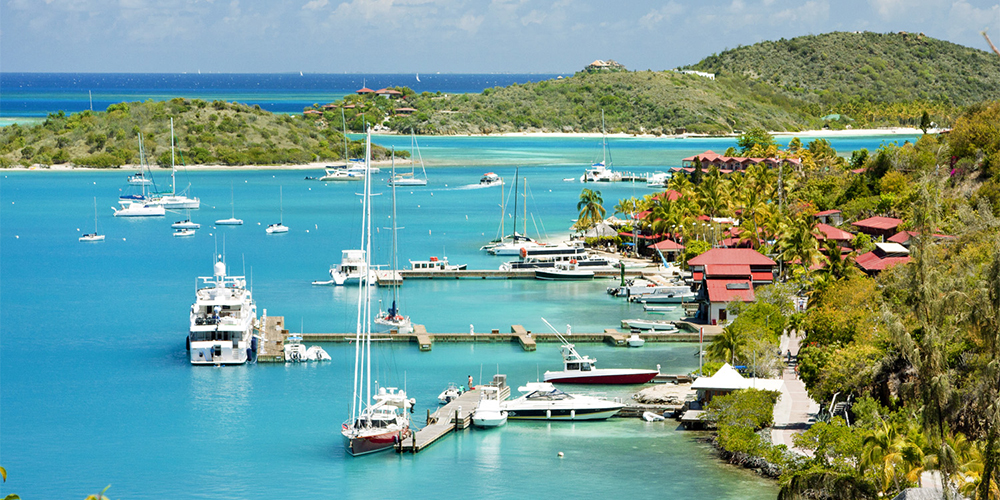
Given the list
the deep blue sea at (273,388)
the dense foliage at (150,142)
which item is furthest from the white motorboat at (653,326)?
the dense foliage at (150,142)

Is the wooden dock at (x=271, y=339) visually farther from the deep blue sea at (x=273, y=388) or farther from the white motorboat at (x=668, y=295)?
the white motorboat at (x=668, y=295)

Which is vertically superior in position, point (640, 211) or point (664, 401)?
point (640, 211)

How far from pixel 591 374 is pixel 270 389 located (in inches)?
549

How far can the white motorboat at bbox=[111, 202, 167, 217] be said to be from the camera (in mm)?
126562

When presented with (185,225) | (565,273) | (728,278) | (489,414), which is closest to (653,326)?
(728,278)

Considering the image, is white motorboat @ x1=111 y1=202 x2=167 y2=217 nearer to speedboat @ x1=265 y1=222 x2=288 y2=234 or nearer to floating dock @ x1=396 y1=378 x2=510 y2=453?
speedboat @ x1=265 y1=222 x2=288 y2=234

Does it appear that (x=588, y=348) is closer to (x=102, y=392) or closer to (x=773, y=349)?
(x=773, y=349)

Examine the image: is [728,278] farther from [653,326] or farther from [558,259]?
[558,259]

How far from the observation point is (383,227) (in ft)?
357

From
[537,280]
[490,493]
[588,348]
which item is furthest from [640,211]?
[490,493]

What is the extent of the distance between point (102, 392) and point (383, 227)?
57.2 meters

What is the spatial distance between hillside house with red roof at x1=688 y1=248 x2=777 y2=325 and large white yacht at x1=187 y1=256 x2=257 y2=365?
23.2 metres

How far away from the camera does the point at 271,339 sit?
193 ft

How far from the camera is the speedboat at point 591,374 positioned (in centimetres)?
4991
